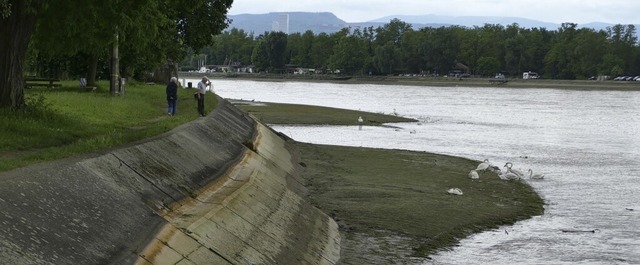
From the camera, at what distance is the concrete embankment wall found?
39.5 ft

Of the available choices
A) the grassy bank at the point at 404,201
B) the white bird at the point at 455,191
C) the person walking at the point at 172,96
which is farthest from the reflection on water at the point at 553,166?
the person walking at the point at 172,96

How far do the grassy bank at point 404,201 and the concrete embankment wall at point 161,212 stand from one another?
717 millimetres

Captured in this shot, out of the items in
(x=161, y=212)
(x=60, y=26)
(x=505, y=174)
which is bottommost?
(x=505, y=174)

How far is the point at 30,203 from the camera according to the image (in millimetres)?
12312

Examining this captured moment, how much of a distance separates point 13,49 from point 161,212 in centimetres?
977

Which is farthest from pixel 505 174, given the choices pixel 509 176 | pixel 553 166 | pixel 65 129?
pixel 65 129

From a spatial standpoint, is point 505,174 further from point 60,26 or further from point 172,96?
point 60,26

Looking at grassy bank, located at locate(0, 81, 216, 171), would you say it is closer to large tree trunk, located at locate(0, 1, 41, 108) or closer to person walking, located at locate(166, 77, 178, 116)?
large tree trunk, located at locate(0, 1, 41, 108)

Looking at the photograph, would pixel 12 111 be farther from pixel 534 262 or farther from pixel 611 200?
pixel 611 200

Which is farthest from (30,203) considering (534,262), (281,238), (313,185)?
(313,185)

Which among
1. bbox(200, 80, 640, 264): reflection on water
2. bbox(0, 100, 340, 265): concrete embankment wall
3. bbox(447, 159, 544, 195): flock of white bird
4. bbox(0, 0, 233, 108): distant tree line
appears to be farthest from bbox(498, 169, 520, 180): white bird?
bbox(0, 0, 233, 108): distant tree line

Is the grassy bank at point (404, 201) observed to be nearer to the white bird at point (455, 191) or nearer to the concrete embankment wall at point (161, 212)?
the white bird at point (455, 191)

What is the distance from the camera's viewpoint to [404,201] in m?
24.8

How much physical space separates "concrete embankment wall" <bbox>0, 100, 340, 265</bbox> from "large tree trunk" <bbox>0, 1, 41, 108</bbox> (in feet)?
13.6
